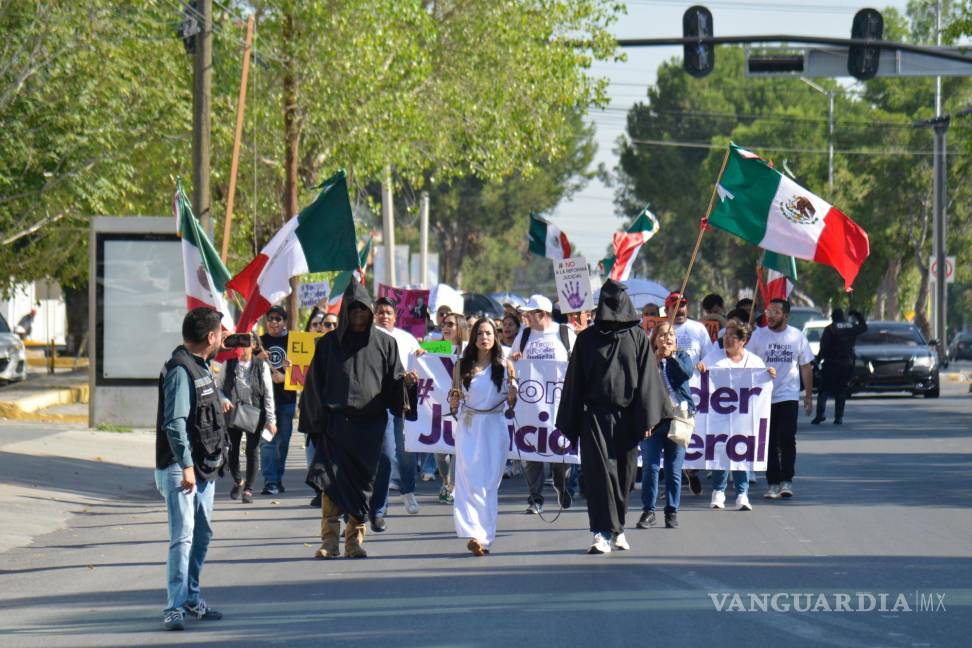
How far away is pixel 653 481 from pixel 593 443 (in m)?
1.72

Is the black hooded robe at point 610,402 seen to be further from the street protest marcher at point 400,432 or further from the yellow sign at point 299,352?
the yellow sign at point 299,352

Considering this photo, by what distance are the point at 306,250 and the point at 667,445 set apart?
12.4 feet

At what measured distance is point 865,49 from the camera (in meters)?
23.9

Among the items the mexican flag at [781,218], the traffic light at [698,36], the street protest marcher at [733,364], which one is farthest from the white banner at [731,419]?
the traffic light at [698,36]

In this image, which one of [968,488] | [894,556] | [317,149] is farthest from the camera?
[317,149]

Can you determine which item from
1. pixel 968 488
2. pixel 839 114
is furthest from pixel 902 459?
pixel 839 114

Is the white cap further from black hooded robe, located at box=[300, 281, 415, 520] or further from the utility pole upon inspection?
the utility pole

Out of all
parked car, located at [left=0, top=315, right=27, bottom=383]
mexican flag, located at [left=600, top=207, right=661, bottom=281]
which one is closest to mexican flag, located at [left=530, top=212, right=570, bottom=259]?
mexican flag, located at [left=600, top=207, right=661, bottom=281]

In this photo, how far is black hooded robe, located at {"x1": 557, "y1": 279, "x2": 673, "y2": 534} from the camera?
11.5 metres

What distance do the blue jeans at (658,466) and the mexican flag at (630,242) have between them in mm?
6609

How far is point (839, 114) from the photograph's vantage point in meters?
82.8

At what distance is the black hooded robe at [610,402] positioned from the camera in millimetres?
11484

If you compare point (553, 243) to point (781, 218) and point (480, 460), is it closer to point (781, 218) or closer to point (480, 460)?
point (781, 218)

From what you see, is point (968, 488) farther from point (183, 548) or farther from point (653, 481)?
point (183, 548)
